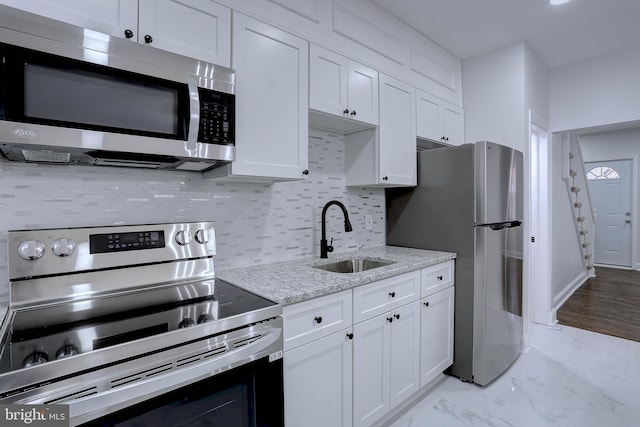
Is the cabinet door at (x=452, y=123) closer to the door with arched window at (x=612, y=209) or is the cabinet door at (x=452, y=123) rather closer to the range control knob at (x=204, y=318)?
the range control knob at (x=204, y=318)

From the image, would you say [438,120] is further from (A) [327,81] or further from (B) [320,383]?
(B) [320,383]

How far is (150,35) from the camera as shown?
125 cm

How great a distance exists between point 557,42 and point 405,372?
9.66 feet

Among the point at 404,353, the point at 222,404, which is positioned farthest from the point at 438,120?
the point at 222,404

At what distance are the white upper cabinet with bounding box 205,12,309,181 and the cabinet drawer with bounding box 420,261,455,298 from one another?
102cm

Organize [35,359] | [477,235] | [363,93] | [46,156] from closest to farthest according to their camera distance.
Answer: [35,359], [46,156], [363,93], [477,235]

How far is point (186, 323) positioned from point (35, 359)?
35 centimetres

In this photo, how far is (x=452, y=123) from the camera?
2904 millimetres

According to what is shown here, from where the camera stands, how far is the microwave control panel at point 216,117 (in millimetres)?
1327

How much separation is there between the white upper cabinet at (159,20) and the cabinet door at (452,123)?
2.00 metres

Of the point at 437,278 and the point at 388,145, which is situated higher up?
the point at 388,145

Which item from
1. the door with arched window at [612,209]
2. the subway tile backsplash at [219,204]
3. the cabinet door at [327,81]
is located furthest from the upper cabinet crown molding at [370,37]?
the door with arched window at [612,209]

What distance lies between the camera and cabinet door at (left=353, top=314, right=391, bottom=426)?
5.26 feet

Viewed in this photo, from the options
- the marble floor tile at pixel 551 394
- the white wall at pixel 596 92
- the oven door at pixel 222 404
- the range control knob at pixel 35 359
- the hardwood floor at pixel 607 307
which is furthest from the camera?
the hardwood floor at pixel 607 307
